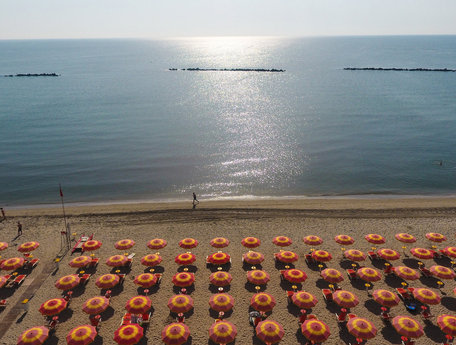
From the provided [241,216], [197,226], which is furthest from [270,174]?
[197,226]

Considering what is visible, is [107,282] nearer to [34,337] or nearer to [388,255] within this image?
[34,337]

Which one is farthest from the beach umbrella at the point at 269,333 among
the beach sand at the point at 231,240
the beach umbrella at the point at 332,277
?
the beach umbrella at the point at 332,277

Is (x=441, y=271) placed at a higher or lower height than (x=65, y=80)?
lower

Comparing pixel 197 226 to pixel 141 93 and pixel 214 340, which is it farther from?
pixel 141 93

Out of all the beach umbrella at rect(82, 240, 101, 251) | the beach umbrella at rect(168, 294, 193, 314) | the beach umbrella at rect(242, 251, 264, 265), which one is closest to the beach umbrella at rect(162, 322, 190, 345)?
the beach umbrella at rect(168, 294, 193, 314)

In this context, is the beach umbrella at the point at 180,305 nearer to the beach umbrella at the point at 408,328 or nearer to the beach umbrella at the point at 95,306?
the beach umbrella at the point at 95,306

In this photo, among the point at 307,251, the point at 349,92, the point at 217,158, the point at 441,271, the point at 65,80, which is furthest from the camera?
the point at 65,80

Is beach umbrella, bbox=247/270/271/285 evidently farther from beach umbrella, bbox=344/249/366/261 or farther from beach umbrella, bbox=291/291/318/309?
beach umbrella, bbox=344/249/366/261
